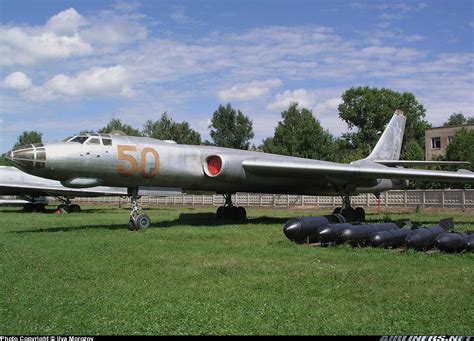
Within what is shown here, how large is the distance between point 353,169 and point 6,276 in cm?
1198

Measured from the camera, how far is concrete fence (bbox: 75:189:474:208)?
27.5 meters

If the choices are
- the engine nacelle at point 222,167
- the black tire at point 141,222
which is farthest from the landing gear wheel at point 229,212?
the black tire at point 141,222

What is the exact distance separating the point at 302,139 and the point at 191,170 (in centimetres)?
4773

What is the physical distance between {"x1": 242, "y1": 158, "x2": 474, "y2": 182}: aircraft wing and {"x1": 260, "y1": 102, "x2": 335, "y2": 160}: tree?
45.1 meters

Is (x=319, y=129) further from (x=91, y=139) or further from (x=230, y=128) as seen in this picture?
(x=91, y=139)

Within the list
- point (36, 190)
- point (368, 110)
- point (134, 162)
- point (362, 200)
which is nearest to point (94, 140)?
point (134, 162)

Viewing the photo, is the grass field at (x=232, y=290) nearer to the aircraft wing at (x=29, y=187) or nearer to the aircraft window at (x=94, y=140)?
the aircraft window at (x=94, y=140)

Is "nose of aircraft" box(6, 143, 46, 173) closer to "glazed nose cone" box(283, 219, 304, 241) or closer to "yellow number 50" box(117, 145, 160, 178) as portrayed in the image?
"yellow number 50" box(117, 145, 160, 178)

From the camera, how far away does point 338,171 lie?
16.9 metres

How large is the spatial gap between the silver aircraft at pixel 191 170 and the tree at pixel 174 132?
2075 inches

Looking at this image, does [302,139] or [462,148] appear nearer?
[462,148]

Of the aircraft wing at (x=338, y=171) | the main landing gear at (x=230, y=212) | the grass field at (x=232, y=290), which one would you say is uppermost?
the aircraft wing at (x=338, y=171)

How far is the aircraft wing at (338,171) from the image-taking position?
1617 cm

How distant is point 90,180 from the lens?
13578 mm
